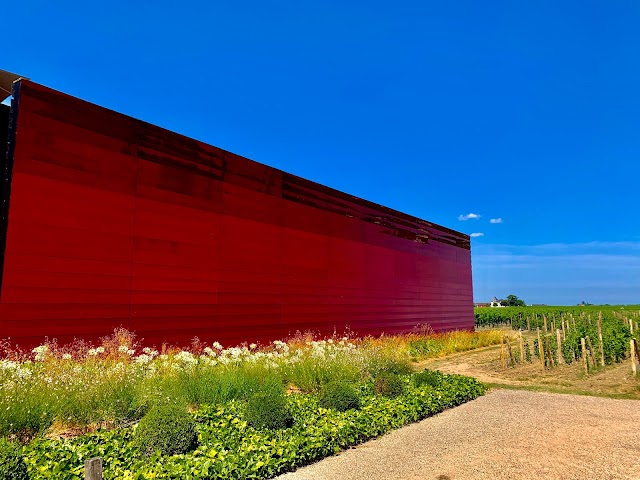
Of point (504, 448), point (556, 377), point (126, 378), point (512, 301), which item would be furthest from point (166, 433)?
point (512, 301)

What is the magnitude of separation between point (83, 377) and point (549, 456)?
20.1 feet

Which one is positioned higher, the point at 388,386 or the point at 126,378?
the point at 126,378

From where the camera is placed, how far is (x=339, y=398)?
21.4 feet

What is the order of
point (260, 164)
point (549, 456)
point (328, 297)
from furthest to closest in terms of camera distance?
point (328, 297)
point (260, 164)
point (549, 456)

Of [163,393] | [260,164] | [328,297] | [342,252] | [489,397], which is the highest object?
[260,164]

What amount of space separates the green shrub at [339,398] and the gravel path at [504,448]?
791 millimetres

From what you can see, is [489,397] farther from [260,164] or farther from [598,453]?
[260,164]

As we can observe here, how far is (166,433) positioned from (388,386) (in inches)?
160

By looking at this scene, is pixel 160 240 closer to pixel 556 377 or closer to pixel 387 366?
pixel 387 366

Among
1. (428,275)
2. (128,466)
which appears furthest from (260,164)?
(428,275)

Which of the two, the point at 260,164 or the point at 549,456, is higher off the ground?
the point at 260,164

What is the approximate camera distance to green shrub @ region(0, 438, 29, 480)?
148 inches

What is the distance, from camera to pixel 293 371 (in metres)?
8.41

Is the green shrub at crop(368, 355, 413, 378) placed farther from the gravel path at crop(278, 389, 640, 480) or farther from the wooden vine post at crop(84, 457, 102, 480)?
the wooden vine post at crop(84, 457, 102, 480)
